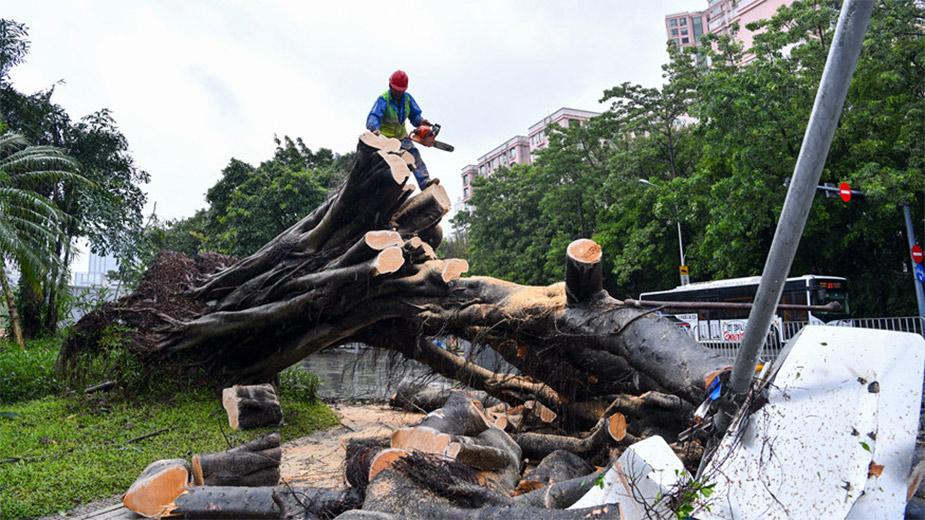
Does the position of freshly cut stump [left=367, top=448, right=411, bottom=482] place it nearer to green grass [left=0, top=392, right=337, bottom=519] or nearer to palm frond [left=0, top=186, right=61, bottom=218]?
green grass [left=0, top=392, right=337, bottom=519]

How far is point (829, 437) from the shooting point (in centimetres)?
271

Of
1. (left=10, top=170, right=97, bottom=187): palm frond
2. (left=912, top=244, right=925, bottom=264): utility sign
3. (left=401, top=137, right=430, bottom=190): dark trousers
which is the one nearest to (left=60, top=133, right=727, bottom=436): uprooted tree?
(left=401, top=137, right=430, bottom=190): dark trousers

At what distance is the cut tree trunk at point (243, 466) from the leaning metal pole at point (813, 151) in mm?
3554

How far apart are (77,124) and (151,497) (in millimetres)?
17883

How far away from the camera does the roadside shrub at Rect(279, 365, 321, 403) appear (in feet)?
29.2

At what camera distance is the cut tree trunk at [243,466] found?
420 centimetres

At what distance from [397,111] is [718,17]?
48.5 m

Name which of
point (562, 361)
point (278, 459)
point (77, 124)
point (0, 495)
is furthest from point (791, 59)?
point (77, 124)

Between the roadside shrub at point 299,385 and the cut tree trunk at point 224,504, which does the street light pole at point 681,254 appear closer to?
the roadside shrub at point 299,385

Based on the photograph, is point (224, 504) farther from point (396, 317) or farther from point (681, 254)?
point (681, 254)

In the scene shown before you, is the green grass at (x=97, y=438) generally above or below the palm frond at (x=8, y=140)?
below

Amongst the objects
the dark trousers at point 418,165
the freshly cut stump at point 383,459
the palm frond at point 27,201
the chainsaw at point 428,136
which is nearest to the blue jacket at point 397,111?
the chainsaw at point 428,136

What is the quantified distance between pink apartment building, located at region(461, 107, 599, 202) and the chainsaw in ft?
130

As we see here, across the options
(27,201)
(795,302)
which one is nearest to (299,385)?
(27,201)
